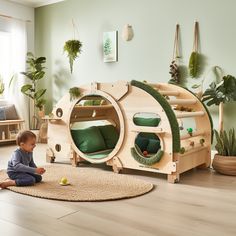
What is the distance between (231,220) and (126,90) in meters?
1.67

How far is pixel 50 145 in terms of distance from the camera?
13.2 feet

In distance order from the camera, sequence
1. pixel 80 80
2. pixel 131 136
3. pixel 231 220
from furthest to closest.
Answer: pixel 80 80, pixel 131 136, pixel 231 220

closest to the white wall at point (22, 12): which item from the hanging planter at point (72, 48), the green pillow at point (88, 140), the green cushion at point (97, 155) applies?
the hanging planter at point (72, 48)

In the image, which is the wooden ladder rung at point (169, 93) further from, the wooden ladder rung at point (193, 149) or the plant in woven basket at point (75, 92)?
the plant in woven basket at point (75, 92)

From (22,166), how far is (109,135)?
5.07ft

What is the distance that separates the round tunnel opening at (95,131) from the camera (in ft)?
12.2

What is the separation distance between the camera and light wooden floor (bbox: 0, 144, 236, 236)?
1948 millimetres

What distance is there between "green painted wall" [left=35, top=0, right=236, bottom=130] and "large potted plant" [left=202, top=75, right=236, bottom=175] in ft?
0.94

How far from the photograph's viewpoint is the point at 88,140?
3865 millimetres

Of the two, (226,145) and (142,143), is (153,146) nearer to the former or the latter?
(142,143)

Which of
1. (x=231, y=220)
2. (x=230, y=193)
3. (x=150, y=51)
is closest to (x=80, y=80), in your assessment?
(x=150, y=51)

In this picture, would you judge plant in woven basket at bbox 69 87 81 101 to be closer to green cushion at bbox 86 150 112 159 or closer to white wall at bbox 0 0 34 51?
green cushion at bbox 86 150 112 159

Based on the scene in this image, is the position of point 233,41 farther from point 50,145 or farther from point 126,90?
point 50,145

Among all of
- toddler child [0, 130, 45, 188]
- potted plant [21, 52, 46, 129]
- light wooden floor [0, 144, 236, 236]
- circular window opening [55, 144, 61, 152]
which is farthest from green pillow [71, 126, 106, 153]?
potted plant [21, 52, 46, 129]
